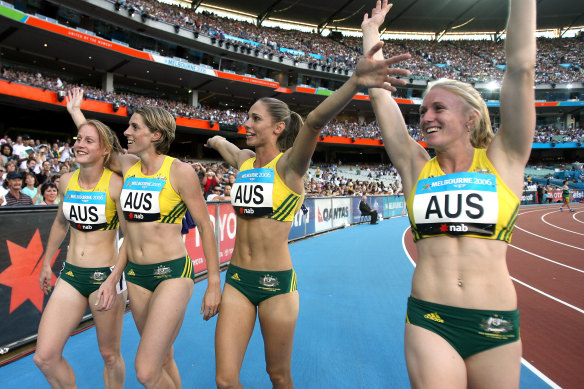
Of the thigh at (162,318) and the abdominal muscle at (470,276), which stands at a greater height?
the abdominal muscle at (470,276)

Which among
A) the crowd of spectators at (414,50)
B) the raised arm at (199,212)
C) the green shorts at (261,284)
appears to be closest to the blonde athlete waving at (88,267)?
the raised arm at (199,212)

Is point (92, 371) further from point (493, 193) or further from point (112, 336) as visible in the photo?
point (493, 193)

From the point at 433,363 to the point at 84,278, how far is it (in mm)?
2585

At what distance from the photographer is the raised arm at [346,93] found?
1748 millimetres

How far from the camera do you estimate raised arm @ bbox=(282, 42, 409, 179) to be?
1.75 meters

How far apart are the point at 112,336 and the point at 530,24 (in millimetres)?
3356

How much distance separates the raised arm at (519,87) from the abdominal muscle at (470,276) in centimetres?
45

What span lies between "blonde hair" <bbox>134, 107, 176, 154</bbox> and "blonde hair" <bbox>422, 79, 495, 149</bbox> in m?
2.08

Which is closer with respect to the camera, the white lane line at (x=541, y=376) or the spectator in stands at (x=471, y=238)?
the spectator in stands at (x=471, y=238)

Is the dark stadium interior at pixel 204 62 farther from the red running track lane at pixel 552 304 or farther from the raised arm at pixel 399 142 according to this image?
the red running track lane at pixel 552 304

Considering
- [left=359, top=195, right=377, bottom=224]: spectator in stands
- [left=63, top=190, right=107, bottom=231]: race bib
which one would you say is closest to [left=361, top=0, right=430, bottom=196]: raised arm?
[left=63, top=190, right=107, bottom=231]: race bib

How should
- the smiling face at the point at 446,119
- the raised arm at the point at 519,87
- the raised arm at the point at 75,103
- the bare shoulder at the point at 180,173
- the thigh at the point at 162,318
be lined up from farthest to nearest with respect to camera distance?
the raised arm at the point at 75,103, the bare shoulder at the point at 180,173, the thigh at the point at 162,318, the smiling face at the point at 446,119, the raised arm at the point at 519,87

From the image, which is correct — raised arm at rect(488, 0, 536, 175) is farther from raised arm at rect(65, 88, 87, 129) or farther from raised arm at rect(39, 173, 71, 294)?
raised arm at rect(65, 88, 87, 129)

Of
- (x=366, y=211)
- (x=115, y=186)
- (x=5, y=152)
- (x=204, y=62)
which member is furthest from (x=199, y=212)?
(x=204, y=62)
